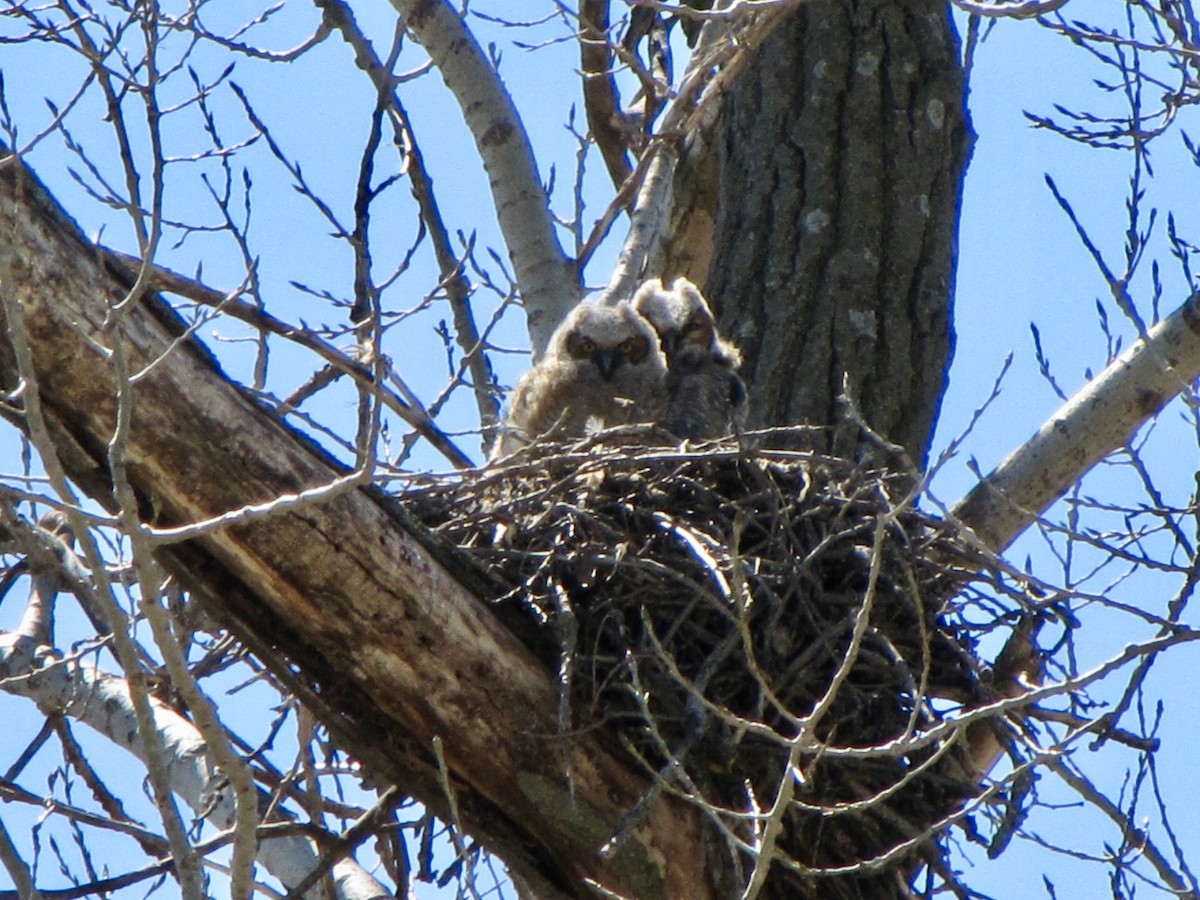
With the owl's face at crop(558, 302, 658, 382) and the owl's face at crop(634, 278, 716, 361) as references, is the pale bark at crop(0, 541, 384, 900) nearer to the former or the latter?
the owl's face at crop(558, 302, 658, 382)

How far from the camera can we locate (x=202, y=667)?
4.12 metres

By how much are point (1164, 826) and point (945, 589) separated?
795mm

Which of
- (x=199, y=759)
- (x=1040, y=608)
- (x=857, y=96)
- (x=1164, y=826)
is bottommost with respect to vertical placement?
(x=1164, y=826)

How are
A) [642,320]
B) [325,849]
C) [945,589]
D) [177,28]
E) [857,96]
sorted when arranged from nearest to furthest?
1. [325,849]
2. [945,589]
3. [177,28]
4. [857,96]
5. [642,320]

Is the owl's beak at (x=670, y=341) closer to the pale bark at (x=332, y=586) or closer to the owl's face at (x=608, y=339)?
the owl's face at (x=608, y=339)

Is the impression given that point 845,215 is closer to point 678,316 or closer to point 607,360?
point 678,316

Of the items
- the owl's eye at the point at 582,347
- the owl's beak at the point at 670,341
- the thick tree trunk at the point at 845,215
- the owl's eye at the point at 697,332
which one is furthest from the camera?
the owl's eye at the point at 582,347

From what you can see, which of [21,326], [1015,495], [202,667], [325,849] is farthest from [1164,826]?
[21,326]

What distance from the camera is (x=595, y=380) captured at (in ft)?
18.0

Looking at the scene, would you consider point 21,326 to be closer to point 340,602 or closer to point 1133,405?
point 340,602

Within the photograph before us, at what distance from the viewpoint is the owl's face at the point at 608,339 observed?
540 centimetres

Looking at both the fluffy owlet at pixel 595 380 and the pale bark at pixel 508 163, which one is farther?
the fluffy owlet at pixel 595 380

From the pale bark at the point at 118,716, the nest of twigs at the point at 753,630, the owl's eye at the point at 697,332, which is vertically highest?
the owl's eye at the point at 697,332

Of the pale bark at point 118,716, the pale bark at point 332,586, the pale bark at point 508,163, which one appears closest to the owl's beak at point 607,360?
the pale bark at point 508,163
